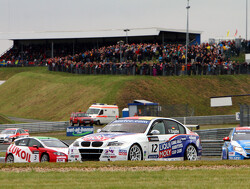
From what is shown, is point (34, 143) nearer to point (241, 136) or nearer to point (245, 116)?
point (241, 136)

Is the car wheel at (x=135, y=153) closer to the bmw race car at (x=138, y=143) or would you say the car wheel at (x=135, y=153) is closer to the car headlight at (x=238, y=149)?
the bmw race car at (x=138, y=143)

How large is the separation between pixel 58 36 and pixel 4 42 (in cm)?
1087

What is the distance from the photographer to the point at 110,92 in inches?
2213

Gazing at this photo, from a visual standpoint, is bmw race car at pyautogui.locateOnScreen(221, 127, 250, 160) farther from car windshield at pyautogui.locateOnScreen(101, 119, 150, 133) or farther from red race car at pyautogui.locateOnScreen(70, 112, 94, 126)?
red race car at pyautogui.locateOnScreen(70, 112, 94, 126)

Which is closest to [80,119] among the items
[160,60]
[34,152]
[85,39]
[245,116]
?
[160,60]

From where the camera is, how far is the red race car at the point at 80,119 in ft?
153

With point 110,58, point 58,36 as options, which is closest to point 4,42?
point 58,36

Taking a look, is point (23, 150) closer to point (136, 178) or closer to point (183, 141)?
point (183, 141)

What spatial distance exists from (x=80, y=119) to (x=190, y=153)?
31.2m

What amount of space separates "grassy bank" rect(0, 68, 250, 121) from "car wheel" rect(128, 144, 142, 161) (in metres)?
39.1

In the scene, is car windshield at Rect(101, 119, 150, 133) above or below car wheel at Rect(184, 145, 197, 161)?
above

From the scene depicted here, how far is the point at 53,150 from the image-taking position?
18391mm

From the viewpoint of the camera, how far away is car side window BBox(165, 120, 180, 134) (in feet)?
51.6

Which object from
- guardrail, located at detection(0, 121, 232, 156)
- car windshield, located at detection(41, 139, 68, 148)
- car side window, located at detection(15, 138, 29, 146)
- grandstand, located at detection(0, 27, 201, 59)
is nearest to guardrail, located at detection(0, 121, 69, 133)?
guardrail, located at detection(0, 121, 232, 156)
